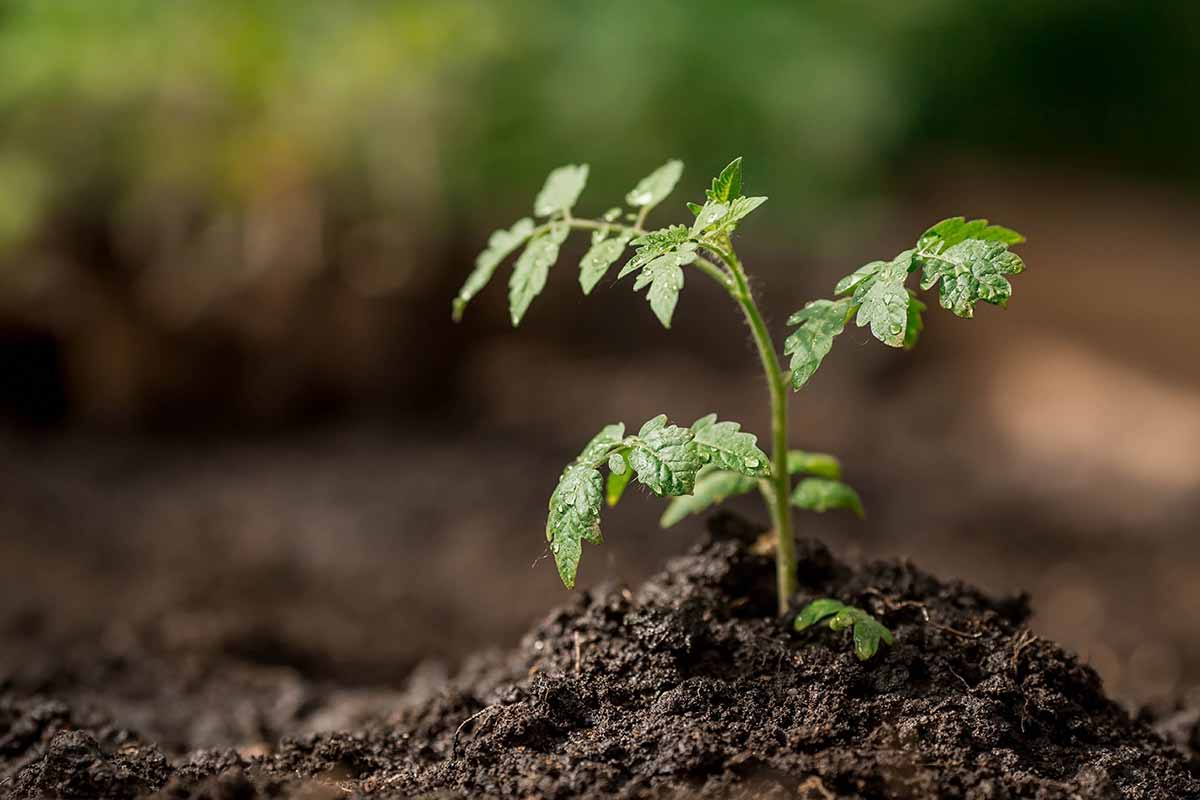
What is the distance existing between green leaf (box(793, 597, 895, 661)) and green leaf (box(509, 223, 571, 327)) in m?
0.55

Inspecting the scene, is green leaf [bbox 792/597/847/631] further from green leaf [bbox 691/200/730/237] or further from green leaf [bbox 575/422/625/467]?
green leaf [bbox 691/200/730/237]

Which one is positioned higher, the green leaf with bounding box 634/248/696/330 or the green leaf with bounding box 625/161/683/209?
the green leaf with bounding box 625/161/683/209

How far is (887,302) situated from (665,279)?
257mm

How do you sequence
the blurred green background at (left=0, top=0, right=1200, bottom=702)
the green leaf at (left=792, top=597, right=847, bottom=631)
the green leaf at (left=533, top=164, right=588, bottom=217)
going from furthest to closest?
the blurred green background at (left=0, top=0, right=1200, bottom=702) → the green leaf at (left=533, top=164, right=588, bottom=217) → the green leaf at (left=792, top=597, right=847, bottom=631)

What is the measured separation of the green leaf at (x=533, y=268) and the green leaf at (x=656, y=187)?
11cm

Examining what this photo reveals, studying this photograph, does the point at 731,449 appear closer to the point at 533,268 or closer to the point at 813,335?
the point at 813,335

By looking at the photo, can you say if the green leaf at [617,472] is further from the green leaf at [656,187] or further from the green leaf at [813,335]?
the green leaf at [656,187]

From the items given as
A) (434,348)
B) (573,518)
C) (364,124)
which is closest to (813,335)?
(573,518)

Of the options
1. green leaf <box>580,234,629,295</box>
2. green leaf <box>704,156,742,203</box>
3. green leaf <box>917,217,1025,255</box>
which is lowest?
green leaf <box>917,217,1025,255</box>

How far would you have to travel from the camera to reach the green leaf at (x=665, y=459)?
1451 mm

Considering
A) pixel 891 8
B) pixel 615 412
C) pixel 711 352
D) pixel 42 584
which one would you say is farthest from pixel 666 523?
pixel 891 8

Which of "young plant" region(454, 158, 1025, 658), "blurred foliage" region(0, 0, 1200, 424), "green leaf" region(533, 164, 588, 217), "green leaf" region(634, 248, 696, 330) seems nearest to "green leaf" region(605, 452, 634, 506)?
"young plant" region(454, 158, 1025, 658)

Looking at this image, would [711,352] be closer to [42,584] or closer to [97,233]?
[97,233]

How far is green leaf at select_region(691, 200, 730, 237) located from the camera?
1503 millimetres
